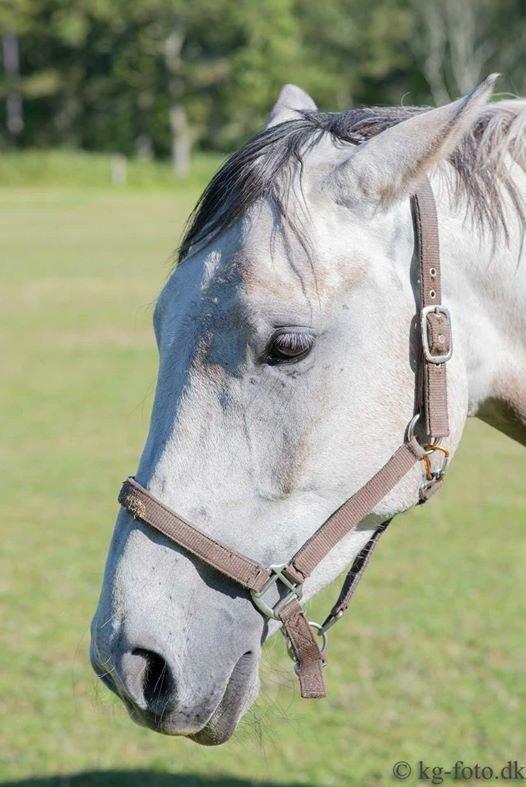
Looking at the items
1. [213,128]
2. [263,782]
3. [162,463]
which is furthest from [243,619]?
[213,128]

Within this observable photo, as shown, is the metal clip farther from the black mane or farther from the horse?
the black mane

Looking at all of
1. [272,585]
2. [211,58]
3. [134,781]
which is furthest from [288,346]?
[211,58]

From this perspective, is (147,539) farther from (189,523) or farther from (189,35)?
(189,35)

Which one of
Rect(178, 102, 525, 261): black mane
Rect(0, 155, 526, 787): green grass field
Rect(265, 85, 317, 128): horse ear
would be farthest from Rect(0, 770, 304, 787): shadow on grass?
Rect(265, 85, 317, 128): horse ear

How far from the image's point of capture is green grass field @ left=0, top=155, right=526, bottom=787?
14.1 ft

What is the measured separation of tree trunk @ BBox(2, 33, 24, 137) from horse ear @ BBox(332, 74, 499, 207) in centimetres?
5720

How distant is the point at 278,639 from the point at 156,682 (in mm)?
480

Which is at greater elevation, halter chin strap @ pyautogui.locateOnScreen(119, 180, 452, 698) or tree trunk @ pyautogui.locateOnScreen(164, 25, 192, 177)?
halter chin strap @ pyautogui.locateOnScreen(119, 180, 452, 698)

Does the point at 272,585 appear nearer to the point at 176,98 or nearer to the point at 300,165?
the point at 300,165

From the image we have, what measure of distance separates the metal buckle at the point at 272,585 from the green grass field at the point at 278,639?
27 cm

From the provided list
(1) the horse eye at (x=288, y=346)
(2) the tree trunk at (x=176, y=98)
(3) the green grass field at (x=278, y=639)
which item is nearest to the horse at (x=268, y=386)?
(1) the horse eye at (x=288, y=346)

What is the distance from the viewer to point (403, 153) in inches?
82.7

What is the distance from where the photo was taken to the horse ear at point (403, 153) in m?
2.05

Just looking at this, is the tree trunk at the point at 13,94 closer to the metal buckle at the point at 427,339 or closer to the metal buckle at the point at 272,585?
the metal buckle at the point at 427,339
